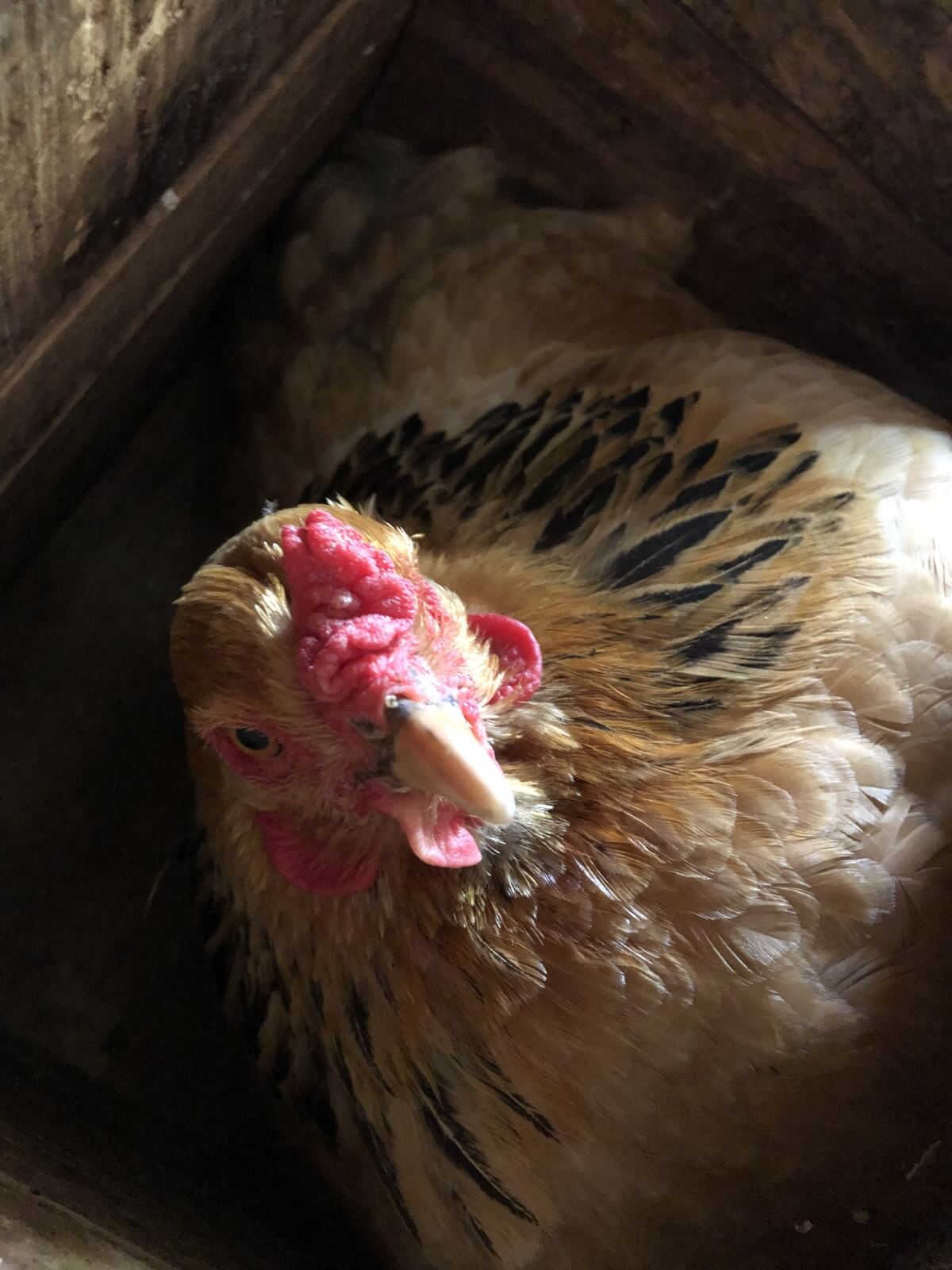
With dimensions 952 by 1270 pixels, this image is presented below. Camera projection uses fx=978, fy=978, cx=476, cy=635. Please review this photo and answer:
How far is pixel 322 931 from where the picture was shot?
1.10m

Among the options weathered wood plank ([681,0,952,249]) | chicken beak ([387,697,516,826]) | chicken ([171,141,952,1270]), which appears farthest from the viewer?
weathered wood plank ([681,0,952,249])

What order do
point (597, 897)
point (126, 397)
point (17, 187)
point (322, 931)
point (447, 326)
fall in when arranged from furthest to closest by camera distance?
1. point (126, 397)
2. point (447, 326)
3. point (322, 931)
4. point (597, 897)
5. point (17, 187)

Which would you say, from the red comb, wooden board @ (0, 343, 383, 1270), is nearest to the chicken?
the red comb

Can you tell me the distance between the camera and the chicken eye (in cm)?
98

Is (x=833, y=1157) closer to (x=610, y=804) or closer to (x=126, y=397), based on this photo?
(x=610, y=804)

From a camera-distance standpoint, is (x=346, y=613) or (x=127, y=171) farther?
(x=127, y=171)

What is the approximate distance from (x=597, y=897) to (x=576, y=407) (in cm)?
73

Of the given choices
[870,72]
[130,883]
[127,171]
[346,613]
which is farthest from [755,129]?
[130,883]

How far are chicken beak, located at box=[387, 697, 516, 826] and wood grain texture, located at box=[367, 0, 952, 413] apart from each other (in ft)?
3.99

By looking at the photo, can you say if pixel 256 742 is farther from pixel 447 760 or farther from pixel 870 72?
pixel 870 72

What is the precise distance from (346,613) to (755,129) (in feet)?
3.88

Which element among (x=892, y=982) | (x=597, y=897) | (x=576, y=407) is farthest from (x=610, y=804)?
(x=576, y=407)

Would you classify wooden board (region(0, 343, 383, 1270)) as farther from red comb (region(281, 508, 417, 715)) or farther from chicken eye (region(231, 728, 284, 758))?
red comb (region(281, 508, 417, 715))

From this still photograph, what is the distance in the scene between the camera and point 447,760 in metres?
0.81
